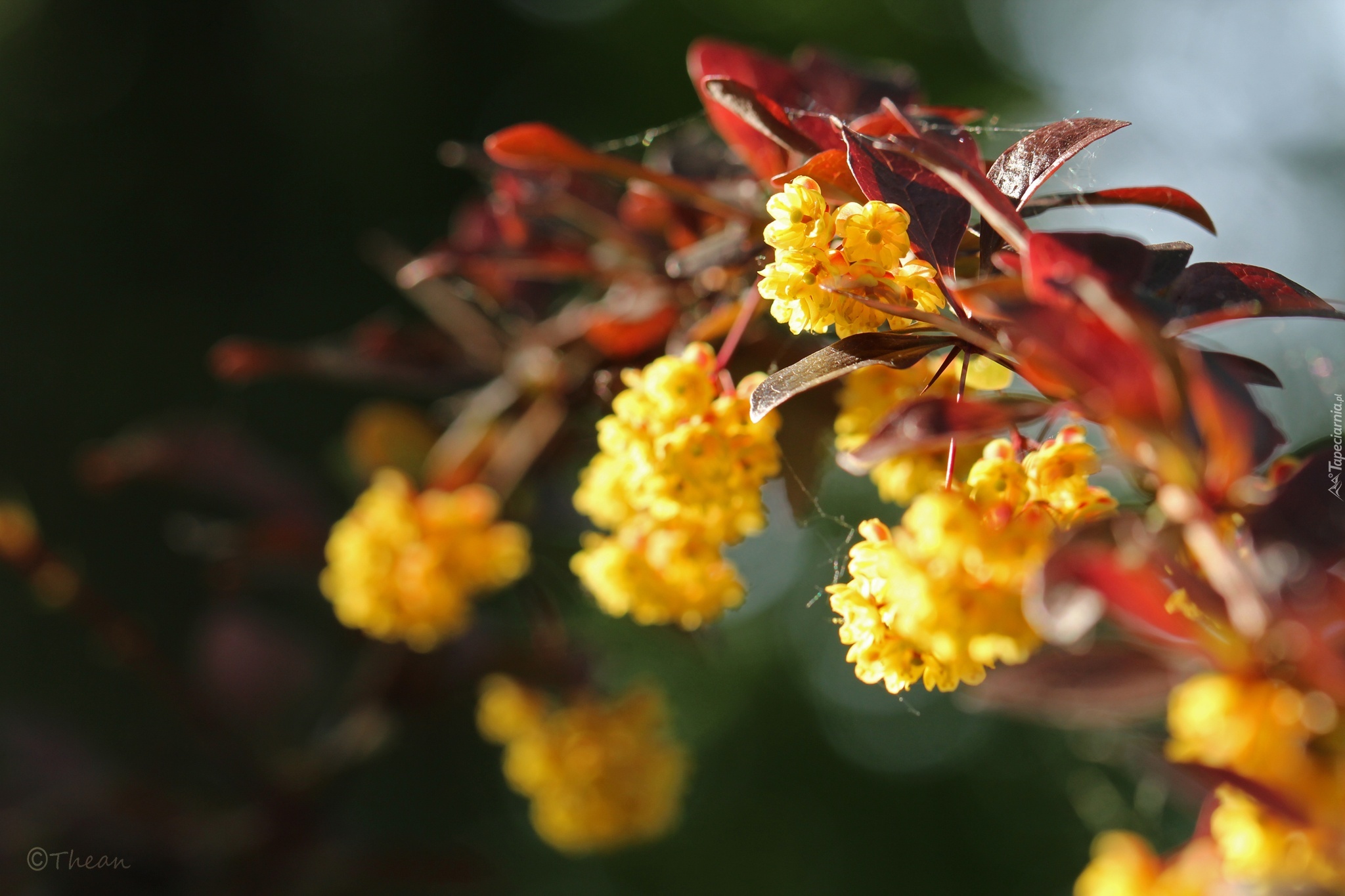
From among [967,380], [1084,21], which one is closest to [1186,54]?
[1084,21]

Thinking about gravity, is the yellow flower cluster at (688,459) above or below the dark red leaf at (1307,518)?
below

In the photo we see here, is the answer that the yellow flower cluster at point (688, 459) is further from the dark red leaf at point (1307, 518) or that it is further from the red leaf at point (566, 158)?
the dark red leaf at point (1307, 518)

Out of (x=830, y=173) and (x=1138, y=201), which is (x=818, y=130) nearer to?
(x=830, y=173)

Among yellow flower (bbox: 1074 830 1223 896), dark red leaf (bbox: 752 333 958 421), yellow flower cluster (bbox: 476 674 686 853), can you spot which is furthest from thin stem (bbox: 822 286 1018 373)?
yellow flower cluster (bbox: 476 674 686 853)

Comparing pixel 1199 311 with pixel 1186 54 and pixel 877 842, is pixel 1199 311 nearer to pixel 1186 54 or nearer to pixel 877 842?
pixel 1186 54

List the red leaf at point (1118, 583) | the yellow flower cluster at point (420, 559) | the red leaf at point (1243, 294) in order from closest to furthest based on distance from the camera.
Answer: the red leaf at point (1118, 583) < the red leaf at point (1243, 294) < the yellow flower cluster at point (420, 559)

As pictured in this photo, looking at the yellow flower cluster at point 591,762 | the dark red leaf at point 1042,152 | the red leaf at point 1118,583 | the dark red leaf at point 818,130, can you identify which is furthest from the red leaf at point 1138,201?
the yellow flower cluster at point 591,762
